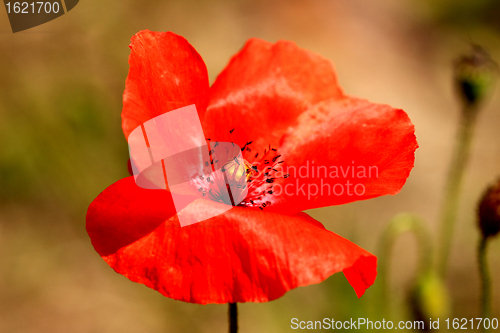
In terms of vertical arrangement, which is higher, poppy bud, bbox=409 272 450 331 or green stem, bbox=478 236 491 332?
green stem, bbox=478 236 491 332

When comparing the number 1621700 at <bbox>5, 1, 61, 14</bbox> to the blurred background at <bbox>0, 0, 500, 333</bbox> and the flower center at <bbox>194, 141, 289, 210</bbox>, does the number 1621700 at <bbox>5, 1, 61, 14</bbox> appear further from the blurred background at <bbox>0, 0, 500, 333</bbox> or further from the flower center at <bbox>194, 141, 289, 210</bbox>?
the flower center at <bbox>194, 141, 289, 210</bbox>

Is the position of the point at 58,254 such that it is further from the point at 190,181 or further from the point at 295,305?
the point at 190,181

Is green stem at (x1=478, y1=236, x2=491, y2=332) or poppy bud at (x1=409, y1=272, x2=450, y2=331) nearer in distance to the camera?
green stem at (x1=478, y1=236, x2=491, y2=332)

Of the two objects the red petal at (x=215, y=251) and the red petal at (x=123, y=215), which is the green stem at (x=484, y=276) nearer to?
the red petal at (x=215, y=251)

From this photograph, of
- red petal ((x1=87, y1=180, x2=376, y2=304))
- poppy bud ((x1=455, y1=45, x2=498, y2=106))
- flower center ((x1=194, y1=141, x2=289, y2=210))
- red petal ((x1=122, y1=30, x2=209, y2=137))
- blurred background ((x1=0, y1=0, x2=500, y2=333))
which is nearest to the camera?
red petal ((x1=87, y1=180, x2=376, y2=304))

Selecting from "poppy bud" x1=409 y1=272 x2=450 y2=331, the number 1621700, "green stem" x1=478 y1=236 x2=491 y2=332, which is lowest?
"poppy bud" x1=409 y1=272 x2=450 y2=331

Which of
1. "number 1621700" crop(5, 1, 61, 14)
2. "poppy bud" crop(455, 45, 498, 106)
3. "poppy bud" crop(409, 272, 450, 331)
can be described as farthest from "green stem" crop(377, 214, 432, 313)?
"number 1621700" crop(5, 1, 61, 14)
